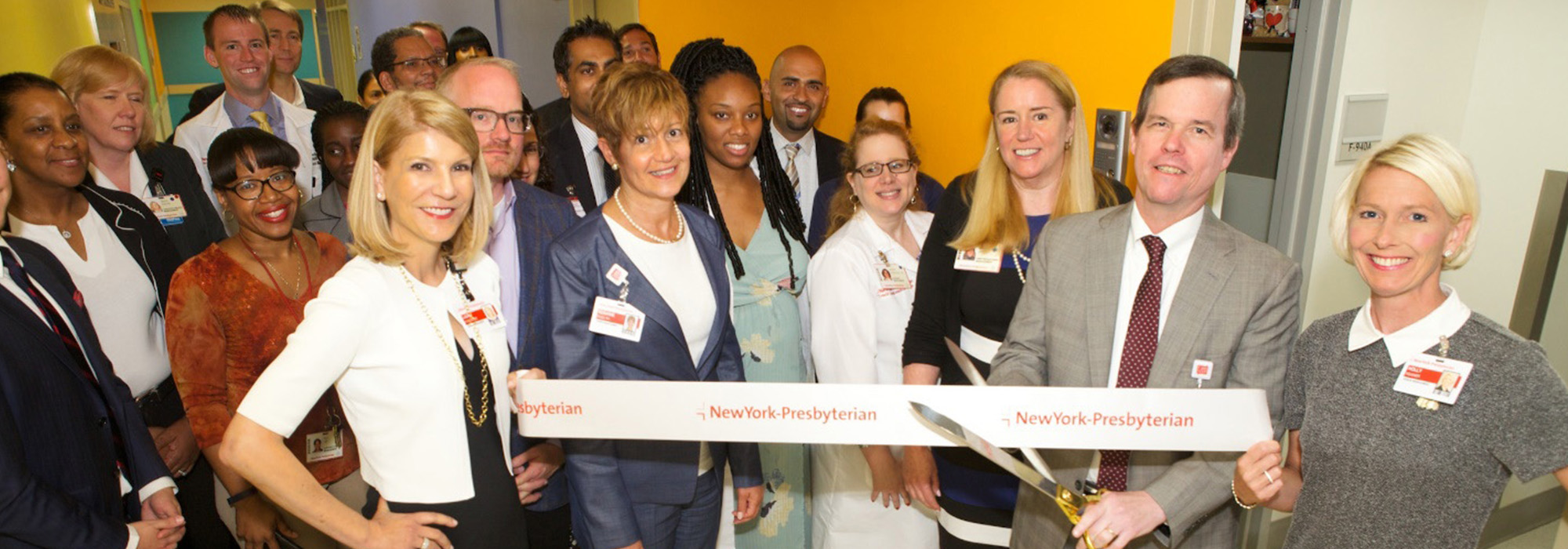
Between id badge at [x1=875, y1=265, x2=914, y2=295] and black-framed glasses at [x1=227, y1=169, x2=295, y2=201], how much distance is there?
6.07ft

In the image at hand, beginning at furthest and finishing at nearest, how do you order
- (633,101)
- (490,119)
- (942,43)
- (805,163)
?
1. (942,43)
2. (805,163)
3. (490,119)
4. (633,101)

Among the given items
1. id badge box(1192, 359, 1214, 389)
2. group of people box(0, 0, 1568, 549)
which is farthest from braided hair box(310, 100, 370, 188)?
id badge box(1192, 359, 1214, 389)

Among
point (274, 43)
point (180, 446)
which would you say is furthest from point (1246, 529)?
point (274, 43)

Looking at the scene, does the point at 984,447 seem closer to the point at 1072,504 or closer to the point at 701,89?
the point at 1072,504

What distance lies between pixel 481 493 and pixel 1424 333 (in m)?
1.97

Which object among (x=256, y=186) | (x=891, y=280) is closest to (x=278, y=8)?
(x=256, y=186)

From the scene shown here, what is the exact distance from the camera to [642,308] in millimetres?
2164

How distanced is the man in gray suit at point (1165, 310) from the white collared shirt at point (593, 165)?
2.12 meters

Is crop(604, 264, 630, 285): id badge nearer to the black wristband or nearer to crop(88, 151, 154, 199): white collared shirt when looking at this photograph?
the black wristband

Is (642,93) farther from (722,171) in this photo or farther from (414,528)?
(414,528)

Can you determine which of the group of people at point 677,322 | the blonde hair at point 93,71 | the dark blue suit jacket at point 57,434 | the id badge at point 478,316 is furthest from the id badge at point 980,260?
the blonde hair at point 93,71

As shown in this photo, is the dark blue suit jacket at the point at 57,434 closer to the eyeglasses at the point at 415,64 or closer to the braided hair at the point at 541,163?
the braided hair at the point at 541,163

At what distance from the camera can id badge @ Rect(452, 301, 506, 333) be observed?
1.93 metres

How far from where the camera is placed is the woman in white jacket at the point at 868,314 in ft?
8.87
